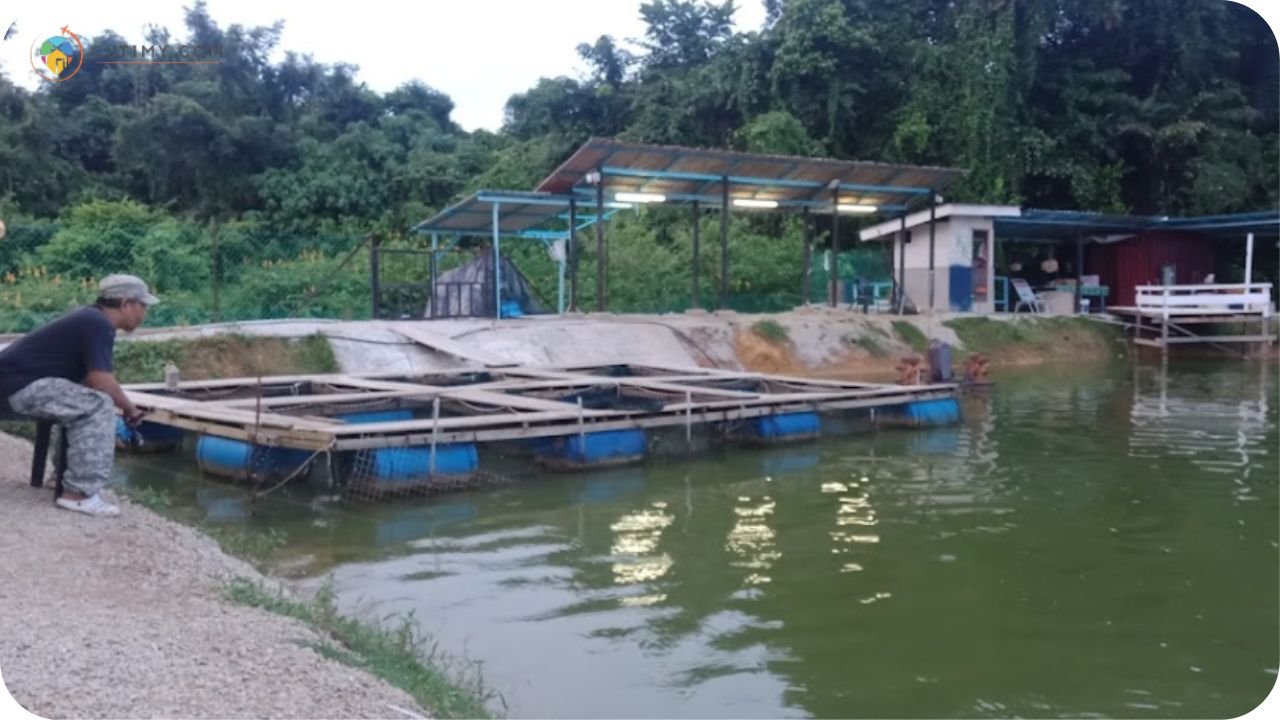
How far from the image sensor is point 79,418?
6.25m

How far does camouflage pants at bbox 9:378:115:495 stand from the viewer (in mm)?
6160

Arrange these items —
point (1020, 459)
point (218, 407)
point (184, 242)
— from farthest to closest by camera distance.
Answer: point (184, 242) → point (1020, 459) → point (218, 407)

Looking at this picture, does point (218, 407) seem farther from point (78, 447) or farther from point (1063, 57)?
point (1063, 57)

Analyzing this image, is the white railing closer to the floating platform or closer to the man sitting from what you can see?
the floating platform

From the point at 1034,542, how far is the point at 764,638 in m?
3.18

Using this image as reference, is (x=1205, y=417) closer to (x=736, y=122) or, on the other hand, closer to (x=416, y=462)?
(x=416, y=462)

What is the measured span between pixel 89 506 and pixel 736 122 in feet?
94.6

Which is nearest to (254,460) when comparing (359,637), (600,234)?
(359,637)

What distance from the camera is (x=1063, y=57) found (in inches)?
1283

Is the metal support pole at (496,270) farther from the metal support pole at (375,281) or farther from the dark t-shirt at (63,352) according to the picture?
the dark t-shirt at (63,352)

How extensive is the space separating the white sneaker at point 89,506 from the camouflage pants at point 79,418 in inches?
2.1

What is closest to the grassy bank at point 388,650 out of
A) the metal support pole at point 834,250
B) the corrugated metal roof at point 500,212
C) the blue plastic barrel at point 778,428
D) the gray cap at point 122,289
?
the gray cap at point 122,289

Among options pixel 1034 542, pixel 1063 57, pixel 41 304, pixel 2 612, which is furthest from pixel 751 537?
pixel 1063 57

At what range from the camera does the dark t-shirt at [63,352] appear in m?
6.23
